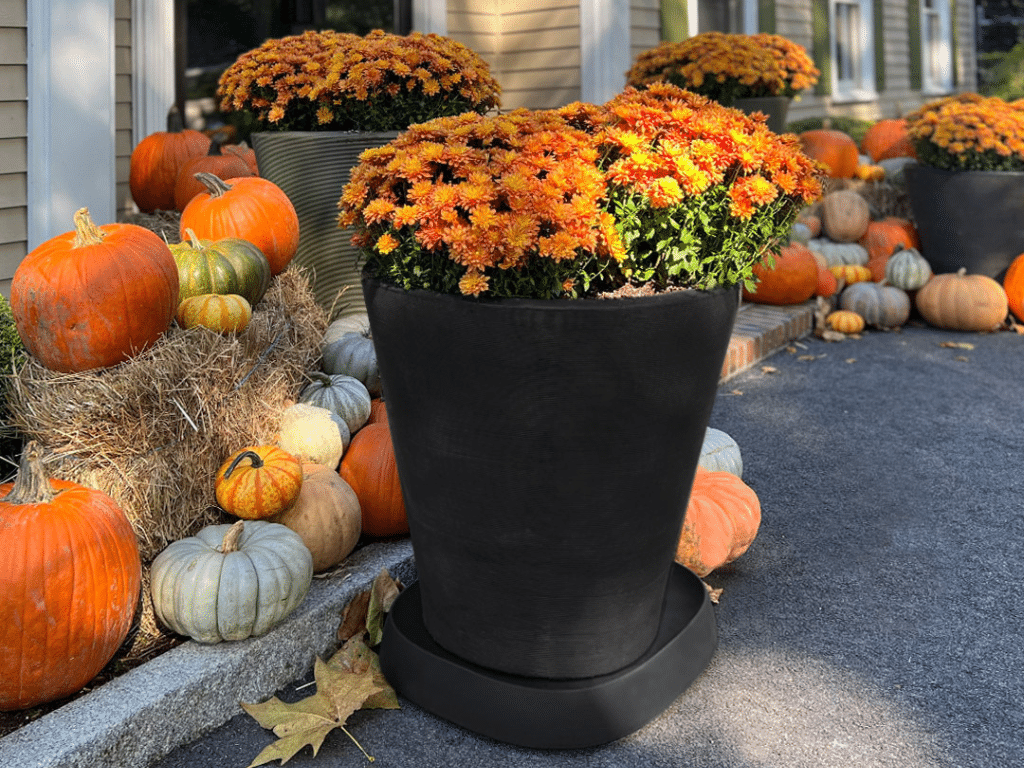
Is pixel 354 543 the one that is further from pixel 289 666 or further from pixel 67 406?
pixel 67 406

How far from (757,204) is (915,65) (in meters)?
12.6

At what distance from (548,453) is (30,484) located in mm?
1082

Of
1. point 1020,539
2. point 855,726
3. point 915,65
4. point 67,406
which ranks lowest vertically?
point 855,726

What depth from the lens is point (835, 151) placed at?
7.72 meters

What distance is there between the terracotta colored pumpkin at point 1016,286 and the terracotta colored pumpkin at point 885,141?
116 inches

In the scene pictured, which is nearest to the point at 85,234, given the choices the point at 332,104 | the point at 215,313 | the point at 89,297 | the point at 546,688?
the point at 89,297

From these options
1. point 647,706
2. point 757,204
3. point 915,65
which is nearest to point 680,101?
point 757,204

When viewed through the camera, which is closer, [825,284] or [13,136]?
[13,136]

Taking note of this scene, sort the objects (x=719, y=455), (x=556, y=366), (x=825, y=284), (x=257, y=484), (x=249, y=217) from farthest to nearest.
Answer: (x=825, y=284)
(x=249, y=217)
(x=719, y=455)
(x=257, y=484)
(x=556, y=366)

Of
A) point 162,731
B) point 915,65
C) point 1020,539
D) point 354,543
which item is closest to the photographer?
point 162,731

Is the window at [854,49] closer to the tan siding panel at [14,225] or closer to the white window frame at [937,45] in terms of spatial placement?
the white window frame at [937,45]

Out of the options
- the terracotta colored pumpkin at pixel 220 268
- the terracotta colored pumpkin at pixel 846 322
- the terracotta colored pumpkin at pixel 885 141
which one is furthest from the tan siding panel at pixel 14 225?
the terracotta colored pumpkin at pixel 885 141

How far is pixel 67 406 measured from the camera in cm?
247

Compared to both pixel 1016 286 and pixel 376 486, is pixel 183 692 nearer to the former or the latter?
pixel 376 486
